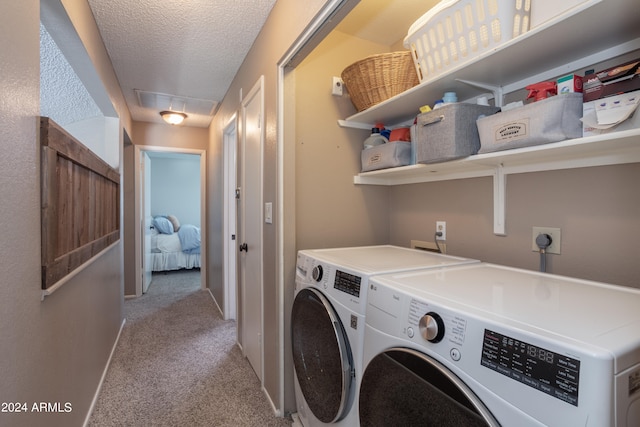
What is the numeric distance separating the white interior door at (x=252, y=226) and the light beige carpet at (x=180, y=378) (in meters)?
0.21

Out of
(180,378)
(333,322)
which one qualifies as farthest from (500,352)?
(180,378)

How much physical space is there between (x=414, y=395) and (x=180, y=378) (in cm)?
197

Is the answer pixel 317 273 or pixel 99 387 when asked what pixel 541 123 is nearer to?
pixel 317 273

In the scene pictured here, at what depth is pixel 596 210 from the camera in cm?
108

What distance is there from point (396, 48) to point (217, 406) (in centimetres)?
249

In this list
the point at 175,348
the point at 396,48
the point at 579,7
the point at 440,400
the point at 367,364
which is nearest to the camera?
the point at 440,400

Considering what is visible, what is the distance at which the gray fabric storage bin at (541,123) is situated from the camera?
0.93 meters

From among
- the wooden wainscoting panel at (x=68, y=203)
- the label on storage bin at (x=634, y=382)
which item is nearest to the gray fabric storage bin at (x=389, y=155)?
the label on storage bin at (x=634, y=382)

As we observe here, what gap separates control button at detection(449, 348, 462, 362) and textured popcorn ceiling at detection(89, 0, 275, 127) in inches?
76.0

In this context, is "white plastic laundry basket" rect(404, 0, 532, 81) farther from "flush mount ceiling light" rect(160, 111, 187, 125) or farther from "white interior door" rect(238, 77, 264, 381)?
"flush mount ceiling light" rect(160, 111, 187, 125)

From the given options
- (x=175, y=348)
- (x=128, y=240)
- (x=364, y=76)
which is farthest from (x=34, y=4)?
(x=128, y=240)

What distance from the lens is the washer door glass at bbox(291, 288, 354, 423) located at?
111cm

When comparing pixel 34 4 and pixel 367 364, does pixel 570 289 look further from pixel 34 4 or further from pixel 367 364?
pixel 34 4

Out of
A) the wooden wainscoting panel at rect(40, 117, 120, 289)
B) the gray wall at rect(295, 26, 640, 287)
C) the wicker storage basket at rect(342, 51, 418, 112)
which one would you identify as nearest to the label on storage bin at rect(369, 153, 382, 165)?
the gray wall at rect(295, 26, 640, 287)
